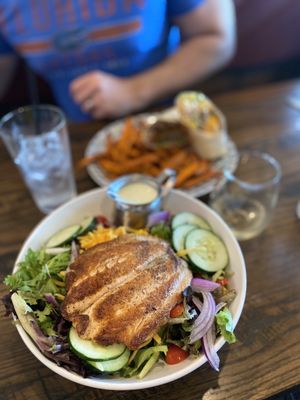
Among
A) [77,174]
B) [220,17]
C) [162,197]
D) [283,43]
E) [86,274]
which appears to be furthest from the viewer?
[283,43]

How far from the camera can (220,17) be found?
1.59 m

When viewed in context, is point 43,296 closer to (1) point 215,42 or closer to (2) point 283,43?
(1) point 215,42

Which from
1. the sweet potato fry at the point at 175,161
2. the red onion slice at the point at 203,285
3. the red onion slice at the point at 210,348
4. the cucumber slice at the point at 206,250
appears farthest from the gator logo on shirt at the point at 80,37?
the red onion slice at the point at 210,348

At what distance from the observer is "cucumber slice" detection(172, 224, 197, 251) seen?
0.92m

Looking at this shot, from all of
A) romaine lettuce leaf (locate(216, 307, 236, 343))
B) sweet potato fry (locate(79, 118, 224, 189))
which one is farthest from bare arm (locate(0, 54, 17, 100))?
romaine lettuce leaf (locate(216, 307, 236, 343))

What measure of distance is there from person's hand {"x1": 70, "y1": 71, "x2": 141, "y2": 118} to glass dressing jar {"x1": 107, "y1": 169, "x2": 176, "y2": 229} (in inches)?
22.4

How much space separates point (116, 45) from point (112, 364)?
122 centimetres

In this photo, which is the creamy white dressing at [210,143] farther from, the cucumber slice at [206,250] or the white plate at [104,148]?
the cucumber slice at [206,250]

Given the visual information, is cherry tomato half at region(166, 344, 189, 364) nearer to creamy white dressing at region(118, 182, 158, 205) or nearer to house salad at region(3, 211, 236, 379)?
house salad at region(3, 211, 236, 379)

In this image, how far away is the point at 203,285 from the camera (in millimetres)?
837

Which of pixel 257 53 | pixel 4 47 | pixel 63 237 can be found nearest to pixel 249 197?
pixel 63 237

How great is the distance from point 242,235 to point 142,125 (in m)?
0.59

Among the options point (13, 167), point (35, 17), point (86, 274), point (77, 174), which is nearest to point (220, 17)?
point (35, 17)

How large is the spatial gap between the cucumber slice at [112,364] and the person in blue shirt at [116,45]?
103 cm
